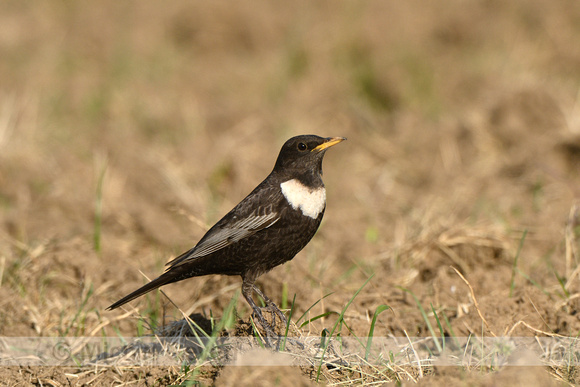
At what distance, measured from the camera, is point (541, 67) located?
34.1 ft

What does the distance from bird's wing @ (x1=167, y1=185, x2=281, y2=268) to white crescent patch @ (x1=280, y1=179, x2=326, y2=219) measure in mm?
80

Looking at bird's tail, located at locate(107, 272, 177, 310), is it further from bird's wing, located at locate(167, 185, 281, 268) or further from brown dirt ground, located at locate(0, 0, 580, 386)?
brown dirt ground, located at locate(0, 0, 580, 386)

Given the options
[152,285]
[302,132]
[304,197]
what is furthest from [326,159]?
[152,285]

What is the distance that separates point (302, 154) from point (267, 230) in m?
0.52

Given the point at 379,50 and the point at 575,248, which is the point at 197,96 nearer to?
the point at 379,50

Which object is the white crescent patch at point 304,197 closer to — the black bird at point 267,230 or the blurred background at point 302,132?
the black bird at point 267,230

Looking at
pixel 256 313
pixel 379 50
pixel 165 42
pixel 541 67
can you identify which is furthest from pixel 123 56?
pixel 256 313

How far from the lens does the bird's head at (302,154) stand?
4.13 meters

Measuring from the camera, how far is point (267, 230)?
3924 mm

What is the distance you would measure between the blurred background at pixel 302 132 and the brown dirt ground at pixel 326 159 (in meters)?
0.03

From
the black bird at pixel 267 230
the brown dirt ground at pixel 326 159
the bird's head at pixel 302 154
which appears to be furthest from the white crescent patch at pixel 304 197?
the brown dirt ground at pixel 326 159

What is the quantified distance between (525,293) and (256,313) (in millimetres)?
1637

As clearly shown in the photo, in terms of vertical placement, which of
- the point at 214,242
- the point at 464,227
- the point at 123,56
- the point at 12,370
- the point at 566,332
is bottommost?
the point at 566,332

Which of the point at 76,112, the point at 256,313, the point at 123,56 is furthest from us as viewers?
the point at 123,56
